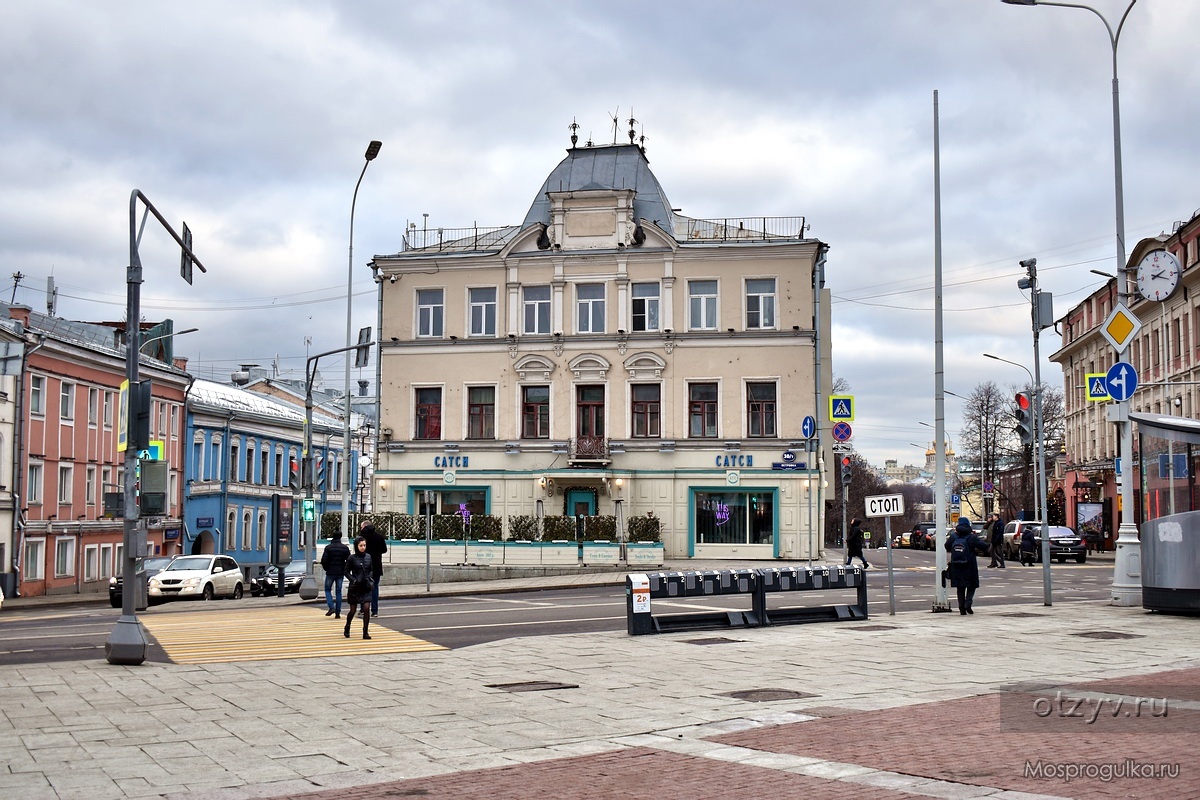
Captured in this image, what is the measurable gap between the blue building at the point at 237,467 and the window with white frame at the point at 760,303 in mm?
23313

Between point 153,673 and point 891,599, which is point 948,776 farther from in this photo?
point 891,599

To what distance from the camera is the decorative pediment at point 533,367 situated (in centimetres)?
5116

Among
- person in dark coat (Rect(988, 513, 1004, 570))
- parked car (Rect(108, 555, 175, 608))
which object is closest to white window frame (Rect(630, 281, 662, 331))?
person in dark coat (Rect(988, 513, 1004, 570))

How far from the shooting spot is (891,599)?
22.4m

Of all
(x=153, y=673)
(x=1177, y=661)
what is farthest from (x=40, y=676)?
(x=1177, y=661)

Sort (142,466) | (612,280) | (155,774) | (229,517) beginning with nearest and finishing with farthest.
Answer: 1. (155,774)
2. (142,466)
3. (612,280)
4. (229,517)

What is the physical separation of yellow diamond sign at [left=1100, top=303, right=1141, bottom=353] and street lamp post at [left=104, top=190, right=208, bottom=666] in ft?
54.4

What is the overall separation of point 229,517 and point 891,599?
175ft

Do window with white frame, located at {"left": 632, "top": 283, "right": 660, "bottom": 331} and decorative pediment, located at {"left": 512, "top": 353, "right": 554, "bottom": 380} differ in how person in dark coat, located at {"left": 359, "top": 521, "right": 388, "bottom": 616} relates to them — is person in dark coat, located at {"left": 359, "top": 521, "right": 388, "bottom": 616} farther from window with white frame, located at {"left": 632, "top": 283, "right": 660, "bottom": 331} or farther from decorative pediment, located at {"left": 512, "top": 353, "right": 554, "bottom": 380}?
window with white frame, located at {"left": 632, "top": 283, "right": 660, "bottom": 331}

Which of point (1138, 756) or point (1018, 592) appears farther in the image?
point (1018, 592)

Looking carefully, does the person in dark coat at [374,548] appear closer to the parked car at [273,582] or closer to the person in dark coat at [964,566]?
the person in dark coat at [964,566]

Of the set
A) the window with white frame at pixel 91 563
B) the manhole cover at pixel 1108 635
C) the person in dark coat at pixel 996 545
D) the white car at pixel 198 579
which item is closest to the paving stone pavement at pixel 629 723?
the manhole cover at pixel 1108 635

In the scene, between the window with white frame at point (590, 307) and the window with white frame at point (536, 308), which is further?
the window with white frame at point (536, 308)

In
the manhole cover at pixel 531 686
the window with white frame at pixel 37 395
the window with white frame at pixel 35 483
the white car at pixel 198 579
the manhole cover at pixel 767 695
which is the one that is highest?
the window with white frame at pixel 37 395
